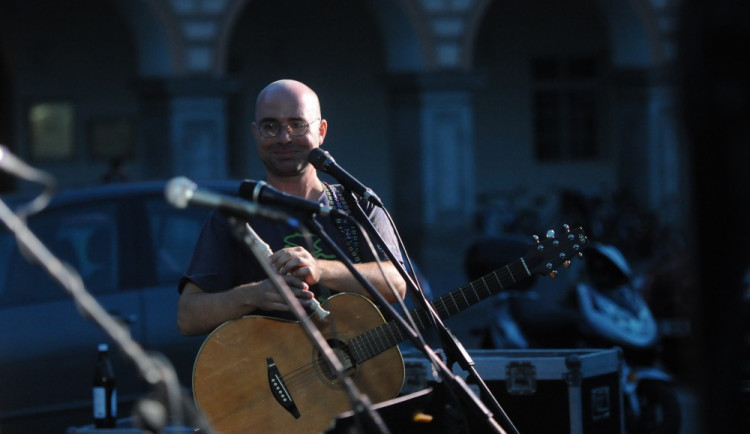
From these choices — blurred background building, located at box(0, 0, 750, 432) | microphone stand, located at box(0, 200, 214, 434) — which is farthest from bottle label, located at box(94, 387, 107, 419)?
blurred background building, located at box(0, 0, 750, 432)

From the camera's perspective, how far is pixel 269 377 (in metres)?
3.71

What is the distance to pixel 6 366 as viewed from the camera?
17.9 ft

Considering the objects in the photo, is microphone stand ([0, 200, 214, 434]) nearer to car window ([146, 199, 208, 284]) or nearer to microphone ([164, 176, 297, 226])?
microphone ([164, 176, 297, 226])

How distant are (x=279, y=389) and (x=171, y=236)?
2.41m

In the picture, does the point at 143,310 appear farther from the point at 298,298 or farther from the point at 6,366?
the point at 298,298

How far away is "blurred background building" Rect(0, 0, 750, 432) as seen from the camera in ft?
47.9

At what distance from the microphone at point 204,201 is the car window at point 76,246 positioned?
11.3 ft

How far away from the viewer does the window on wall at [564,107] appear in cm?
A: 1962

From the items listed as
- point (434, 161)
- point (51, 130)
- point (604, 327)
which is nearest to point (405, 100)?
point (434, 161)

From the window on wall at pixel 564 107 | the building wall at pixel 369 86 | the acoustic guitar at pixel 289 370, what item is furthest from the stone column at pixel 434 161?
the acoustic guitar at pixel 289 370

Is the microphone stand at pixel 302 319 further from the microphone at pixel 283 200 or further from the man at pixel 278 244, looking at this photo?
the man at pixel 278 244

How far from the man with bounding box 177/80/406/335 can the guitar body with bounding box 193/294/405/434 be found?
0.06 m

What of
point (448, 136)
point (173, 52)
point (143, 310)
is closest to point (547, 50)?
point (448, 136)

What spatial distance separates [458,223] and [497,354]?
10805 mm
